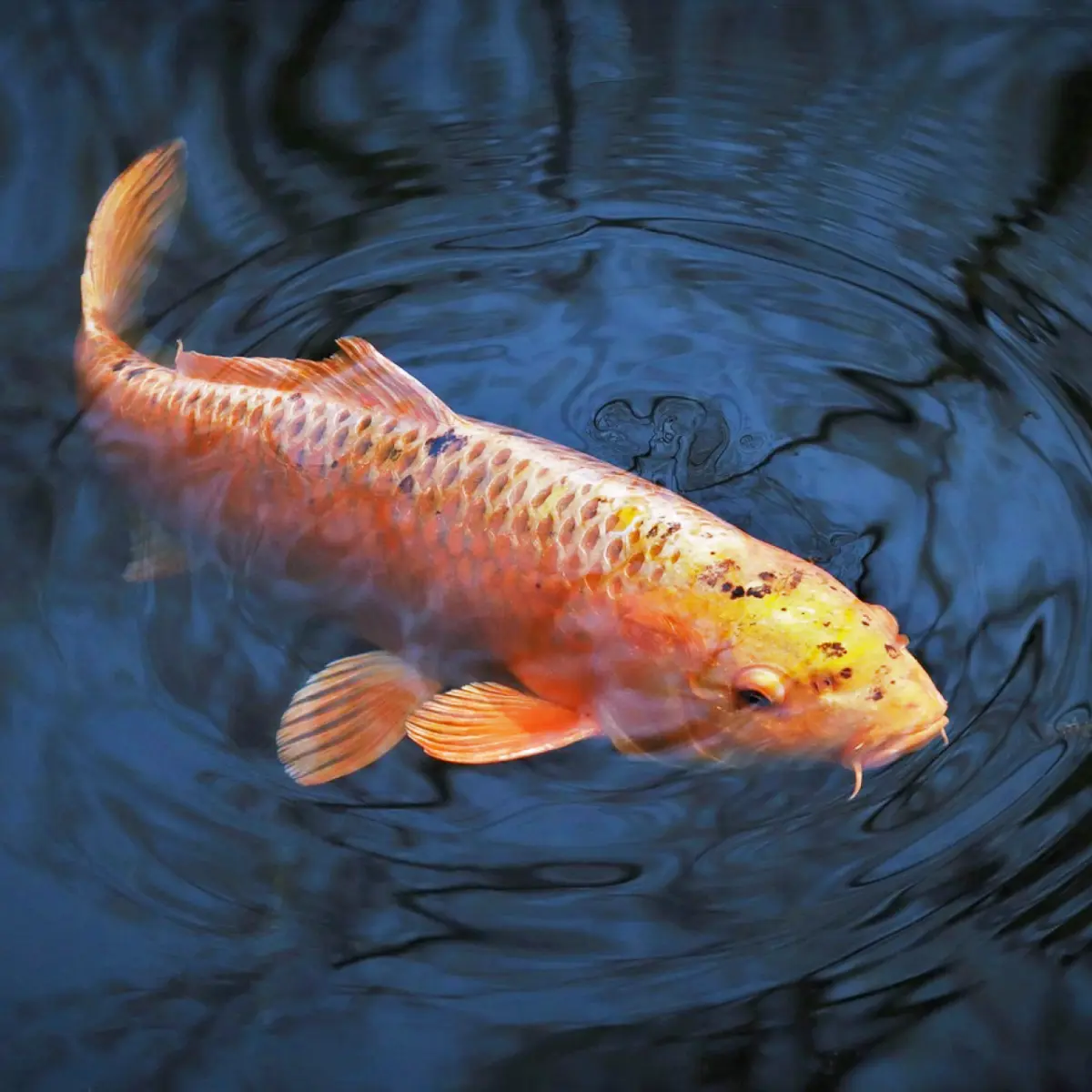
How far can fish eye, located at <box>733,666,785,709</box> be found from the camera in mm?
2232

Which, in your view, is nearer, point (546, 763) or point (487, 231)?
point (546, 763)

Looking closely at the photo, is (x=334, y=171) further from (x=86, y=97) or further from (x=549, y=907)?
(x=549, y=907)

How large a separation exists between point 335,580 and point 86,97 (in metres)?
2.27

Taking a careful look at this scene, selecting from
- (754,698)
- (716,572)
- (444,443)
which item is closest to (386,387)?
(444,443)

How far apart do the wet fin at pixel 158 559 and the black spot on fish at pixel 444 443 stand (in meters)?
0.71

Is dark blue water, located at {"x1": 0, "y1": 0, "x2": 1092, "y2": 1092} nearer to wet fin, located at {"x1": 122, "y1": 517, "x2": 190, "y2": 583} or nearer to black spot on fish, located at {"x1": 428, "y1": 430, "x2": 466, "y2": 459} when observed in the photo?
wet fin, located at {"x1": 122, "y1": 517, "x2": 190, "y2": 583}

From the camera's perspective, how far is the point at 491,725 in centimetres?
246

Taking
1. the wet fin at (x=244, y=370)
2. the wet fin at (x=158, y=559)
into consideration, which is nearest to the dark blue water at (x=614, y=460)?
the wet fin at (x=158, y=559)

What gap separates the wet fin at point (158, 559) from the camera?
2.92 m

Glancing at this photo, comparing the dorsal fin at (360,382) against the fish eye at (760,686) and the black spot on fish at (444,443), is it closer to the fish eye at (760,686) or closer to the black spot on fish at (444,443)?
the black spot on fish at (444,443)

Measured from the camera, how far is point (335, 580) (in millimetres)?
2668

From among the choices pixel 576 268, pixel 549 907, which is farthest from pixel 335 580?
pixel 576 268

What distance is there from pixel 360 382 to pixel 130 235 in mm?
1065

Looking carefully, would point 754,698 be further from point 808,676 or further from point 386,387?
point 386,387
